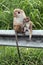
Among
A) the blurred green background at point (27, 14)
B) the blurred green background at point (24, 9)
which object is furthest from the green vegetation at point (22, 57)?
the blurred green background at point (24, 9)

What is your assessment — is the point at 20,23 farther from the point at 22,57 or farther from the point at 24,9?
the point at 24,9

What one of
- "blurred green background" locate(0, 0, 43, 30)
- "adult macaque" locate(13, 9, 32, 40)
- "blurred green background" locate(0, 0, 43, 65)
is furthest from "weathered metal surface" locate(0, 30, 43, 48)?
"blurred green background" locate(0, 0, 43, 30)

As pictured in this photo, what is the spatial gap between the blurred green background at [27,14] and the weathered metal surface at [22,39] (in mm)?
787

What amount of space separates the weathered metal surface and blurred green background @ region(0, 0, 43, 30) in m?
1.37

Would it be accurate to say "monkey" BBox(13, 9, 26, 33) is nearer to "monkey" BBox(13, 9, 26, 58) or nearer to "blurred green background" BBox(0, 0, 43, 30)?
"monkey" BBox(13, 9, 26, 58)

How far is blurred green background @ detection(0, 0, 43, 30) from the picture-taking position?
4.74m

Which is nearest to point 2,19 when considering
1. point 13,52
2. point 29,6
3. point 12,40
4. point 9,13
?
point 9,13

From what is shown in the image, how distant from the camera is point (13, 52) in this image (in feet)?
13.6

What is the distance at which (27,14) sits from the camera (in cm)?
492

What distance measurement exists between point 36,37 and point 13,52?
3.66 feet

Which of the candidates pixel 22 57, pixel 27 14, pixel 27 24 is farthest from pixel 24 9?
pixel 27 24

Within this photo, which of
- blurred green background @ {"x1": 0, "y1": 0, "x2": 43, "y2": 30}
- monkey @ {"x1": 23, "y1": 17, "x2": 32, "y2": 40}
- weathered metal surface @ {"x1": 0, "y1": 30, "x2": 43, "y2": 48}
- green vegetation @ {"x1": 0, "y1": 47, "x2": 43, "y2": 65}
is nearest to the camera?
weathered metal surface @ {"x1": 0, "y1": 30, "x2": 43, "y2": 48}

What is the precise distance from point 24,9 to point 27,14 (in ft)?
0.43

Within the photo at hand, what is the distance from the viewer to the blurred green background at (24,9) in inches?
187
